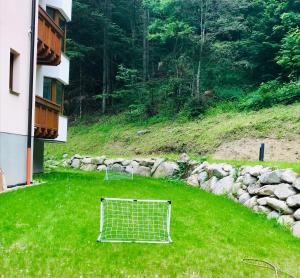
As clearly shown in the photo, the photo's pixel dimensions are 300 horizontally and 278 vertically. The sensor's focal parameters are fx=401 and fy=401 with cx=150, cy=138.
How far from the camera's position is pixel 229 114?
23.3 meters

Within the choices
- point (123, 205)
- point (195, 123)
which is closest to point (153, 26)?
point (195, 123)

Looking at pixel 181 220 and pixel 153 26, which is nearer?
pixel 181 220

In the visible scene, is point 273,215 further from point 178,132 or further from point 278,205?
point 178,132

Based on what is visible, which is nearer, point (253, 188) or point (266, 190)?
point (266, 190)

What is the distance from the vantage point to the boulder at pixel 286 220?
8405 millimetres

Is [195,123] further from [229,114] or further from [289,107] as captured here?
[289,107]

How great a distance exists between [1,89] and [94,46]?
24.4 m

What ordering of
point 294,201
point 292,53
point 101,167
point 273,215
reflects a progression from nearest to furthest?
point 294,201
point 273,215
point 101,167
point 292,53

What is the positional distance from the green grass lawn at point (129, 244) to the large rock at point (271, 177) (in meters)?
0.91

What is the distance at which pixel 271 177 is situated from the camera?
979cm

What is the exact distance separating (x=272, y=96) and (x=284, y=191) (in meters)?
14.5

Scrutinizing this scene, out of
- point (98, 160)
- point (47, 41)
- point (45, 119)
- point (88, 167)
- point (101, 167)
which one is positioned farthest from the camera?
point (88, 167)

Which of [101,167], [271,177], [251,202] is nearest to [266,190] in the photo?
[271,177]

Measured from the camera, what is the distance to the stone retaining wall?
28.9ft
